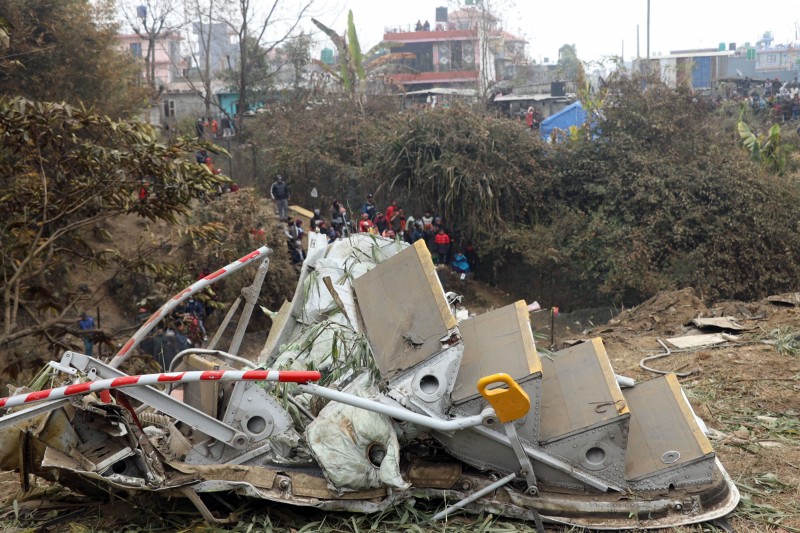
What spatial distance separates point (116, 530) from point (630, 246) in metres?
16.2

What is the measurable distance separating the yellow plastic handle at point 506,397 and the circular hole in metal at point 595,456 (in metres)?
0.71

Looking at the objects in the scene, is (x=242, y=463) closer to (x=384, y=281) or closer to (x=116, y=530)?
(x=116, y=530)

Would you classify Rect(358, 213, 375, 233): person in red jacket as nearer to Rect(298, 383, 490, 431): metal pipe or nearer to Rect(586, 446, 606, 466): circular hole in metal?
Rect(298, 383, 490, 431): metal pipe

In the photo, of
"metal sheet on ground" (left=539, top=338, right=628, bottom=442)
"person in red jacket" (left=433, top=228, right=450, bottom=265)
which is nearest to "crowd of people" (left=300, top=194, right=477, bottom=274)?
"person in red jacket" (left=433, top=228, right=450, bottom=265)

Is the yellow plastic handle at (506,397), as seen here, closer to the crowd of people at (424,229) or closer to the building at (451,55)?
the crowd of people at (424,229)

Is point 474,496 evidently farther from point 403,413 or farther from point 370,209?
point 370,209

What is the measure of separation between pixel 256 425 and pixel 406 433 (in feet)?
3.04

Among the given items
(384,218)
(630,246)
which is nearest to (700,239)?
(630,246)

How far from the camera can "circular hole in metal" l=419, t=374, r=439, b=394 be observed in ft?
16.6

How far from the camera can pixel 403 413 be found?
15.9 ft

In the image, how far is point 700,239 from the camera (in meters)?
19.7

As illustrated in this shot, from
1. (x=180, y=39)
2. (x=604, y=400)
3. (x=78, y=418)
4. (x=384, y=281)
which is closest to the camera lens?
(x=78, y=418)

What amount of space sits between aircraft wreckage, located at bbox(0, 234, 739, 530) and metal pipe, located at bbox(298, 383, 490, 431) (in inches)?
0.4

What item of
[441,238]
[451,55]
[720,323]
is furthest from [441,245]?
[451,55]
